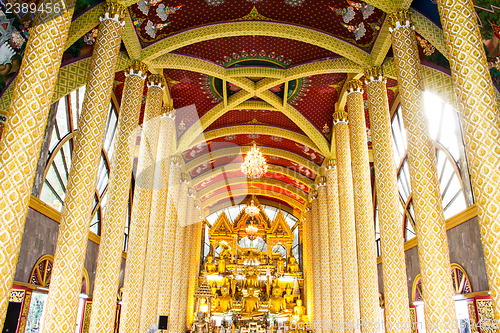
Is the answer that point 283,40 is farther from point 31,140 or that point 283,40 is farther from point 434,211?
point 31,140

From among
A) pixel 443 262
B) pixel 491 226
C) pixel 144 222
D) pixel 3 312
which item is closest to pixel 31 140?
pixel 3 312

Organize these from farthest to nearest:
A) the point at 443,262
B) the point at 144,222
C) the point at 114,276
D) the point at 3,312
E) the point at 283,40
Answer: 1. the point at 283,40
2. the point at 144,222
3. the point at 114,276
4. the point at 443,262
5. the point at 3,312

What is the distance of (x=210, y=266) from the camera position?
2316cm

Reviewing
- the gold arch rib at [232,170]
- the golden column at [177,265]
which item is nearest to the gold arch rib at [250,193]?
the gold arch rib at [232,170]

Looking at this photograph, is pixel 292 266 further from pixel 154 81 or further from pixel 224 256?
pixel 154 81

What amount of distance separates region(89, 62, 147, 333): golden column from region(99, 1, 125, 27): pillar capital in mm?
1866

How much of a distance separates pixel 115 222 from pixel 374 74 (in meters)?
6.85

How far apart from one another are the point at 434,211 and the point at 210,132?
1133 centimetres

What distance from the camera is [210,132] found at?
53.1 feet

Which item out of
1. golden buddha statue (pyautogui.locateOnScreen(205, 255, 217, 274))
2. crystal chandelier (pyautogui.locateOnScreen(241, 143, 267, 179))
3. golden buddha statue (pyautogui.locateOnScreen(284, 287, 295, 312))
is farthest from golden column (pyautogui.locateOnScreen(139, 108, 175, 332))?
golden buddha statue (pyautogui.locateOnScreen(284, 287, 295, 312))

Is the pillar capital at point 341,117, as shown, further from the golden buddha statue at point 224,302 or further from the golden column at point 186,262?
the golden buddha statue at point 224,302

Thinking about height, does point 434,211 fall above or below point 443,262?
above

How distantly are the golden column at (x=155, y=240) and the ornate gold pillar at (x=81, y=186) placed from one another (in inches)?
145

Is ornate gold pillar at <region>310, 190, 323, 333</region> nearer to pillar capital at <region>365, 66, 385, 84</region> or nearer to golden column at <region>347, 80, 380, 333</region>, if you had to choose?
golden column at <region>347, 80, 380, 333</region>
